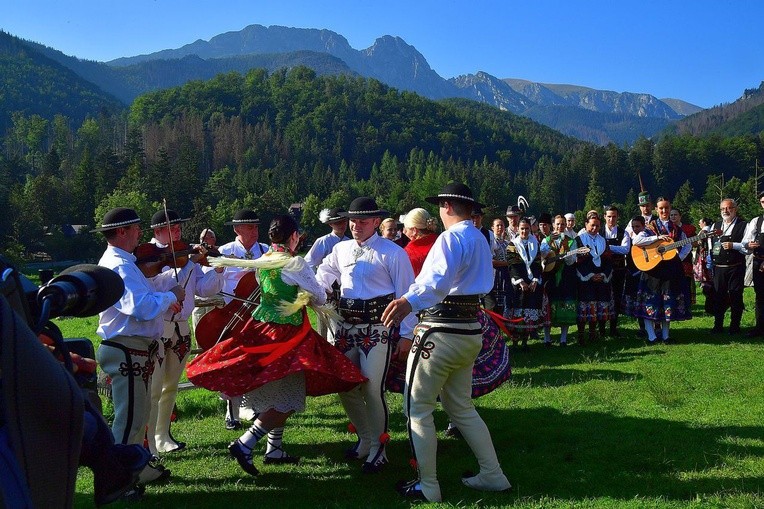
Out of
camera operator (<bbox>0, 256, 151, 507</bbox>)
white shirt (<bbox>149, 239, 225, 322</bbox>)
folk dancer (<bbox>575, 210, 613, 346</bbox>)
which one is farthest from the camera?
folk dancer (<bbox>575, 210, 613, 346</bbox>)

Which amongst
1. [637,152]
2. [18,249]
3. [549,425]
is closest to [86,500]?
[549,425]

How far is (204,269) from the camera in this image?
6.72 metres

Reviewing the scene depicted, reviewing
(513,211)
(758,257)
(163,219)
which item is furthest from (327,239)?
(758,257)

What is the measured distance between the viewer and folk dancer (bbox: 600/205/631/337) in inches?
455

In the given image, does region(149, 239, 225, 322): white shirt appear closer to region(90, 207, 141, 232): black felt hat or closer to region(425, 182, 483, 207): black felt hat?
region(90, 207, 141, 232): black felt hat

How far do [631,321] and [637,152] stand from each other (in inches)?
4719

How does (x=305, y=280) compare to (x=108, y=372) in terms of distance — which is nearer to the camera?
(x=108, y=372)

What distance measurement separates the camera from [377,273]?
19.7 feet

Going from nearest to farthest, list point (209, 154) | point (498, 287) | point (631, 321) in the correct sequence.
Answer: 1. point (498, 287)
2. point (631, 321)
3. point (209, 154)

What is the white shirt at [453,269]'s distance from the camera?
4.66 meters

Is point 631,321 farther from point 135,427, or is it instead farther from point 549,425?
point 135,427

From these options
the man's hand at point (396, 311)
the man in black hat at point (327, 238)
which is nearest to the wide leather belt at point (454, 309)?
the man's hand at point (396, 311)

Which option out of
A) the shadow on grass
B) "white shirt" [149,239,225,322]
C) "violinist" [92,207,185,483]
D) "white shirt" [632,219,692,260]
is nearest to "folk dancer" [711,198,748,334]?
"white shirt" [632,219,692,260]

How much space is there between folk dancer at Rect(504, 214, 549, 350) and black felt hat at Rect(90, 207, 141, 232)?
7018mm
